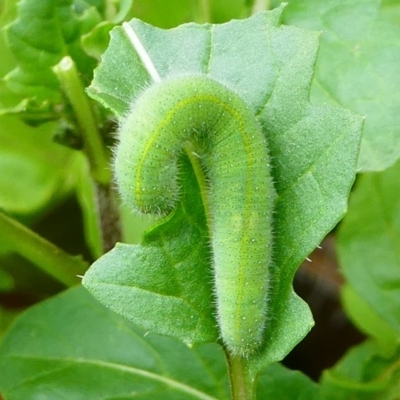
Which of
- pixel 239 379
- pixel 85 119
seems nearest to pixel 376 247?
pixel 239 379

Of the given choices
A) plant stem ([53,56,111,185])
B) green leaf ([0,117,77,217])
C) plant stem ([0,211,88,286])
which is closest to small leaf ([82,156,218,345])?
plant stem ([53,56,111,185])

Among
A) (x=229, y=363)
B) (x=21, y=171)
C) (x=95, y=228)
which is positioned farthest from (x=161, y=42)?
(x=21, y=171)

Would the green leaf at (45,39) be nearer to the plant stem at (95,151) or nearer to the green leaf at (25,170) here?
the plant stem at (95,151)

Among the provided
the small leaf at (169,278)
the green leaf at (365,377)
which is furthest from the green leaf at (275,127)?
the green leaf at (365,377)

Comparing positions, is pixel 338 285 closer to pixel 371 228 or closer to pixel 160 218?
pixel 371 228

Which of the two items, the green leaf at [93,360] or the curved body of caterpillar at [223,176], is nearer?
the curved body of caterpillar at [223,176]

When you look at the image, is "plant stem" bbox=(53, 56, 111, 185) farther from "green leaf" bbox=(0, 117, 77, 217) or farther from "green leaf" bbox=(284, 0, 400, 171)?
"green leaf" bbox=(0, 117, 77, 217)

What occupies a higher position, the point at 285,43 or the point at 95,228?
the point at 285,43
